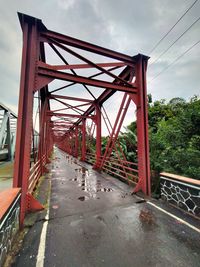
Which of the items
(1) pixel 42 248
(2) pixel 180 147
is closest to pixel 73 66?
(1) pixel 42 248

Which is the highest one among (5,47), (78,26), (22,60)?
(78,26)

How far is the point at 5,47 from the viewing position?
5422mm

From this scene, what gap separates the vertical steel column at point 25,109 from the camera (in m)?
3.10

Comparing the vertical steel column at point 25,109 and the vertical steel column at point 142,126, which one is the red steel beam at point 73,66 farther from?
the vertical steel column at point 142,126

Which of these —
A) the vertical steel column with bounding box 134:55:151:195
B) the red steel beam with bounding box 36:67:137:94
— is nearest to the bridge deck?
the vertical steel column with bounding box 134:55:151:195

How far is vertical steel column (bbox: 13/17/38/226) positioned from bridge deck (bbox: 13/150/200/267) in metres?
0.94

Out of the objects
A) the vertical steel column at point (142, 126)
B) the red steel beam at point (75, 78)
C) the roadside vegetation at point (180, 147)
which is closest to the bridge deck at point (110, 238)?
the vertical steel column at point (142, 126)

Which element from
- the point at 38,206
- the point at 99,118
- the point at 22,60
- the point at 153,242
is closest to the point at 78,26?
the point at 22,60

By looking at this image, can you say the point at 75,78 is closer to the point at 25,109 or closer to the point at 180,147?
the point at 25,109

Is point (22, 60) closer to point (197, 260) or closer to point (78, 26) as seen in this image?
point (78, 26)

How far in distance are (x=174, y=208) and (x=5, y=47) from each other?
27.0 ft

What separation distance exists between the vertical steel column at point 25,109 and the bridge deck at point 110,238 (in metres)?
0.94

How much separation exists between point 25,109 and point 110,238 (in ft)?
11.0

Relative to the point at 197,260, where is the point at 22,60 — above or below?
above
